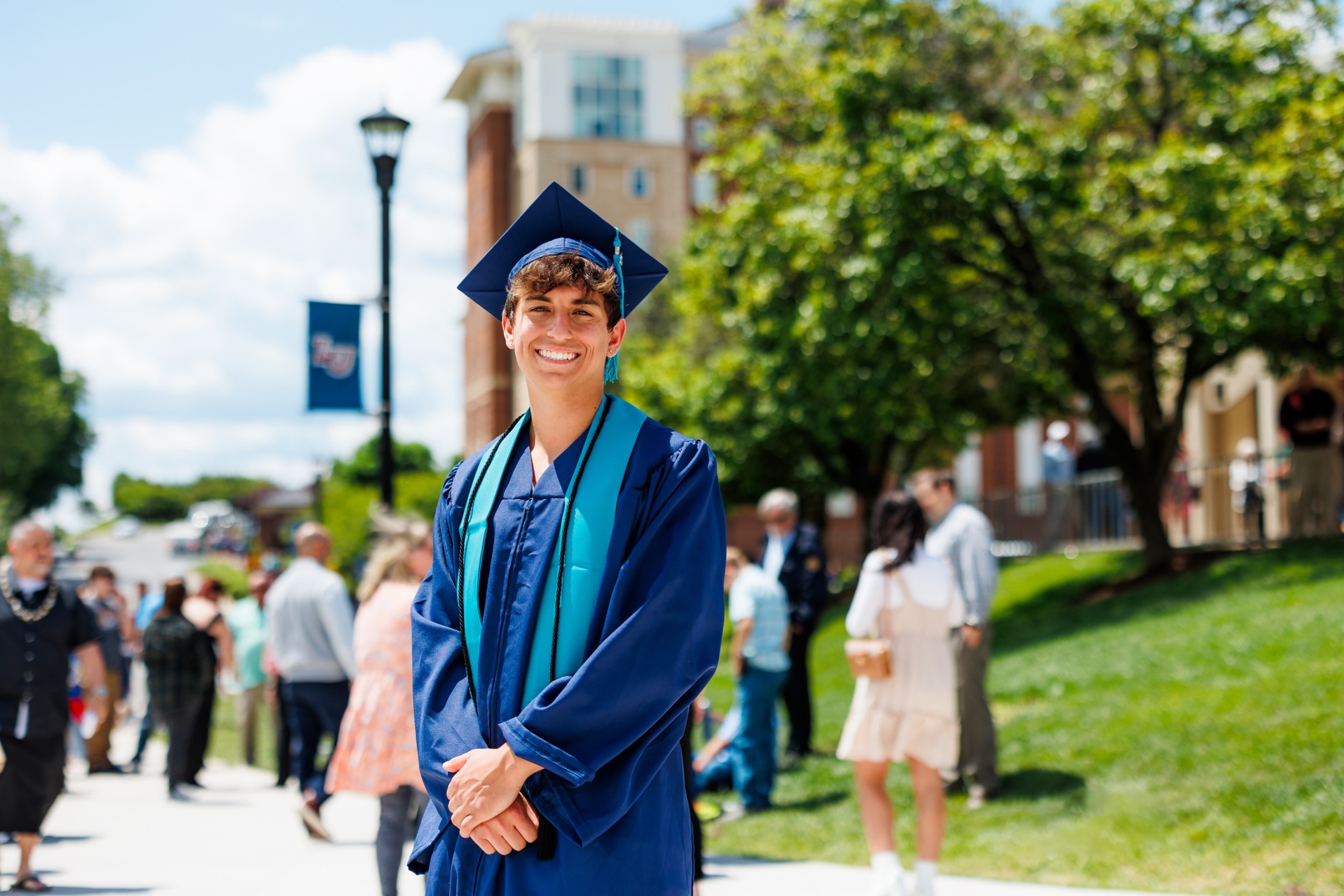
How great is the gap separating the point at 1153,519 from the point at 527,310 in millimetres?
16632

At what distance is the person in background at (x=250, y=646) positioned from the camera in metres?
15.1

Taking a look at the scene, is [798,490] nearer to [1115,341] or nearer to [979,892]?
[1115,341]

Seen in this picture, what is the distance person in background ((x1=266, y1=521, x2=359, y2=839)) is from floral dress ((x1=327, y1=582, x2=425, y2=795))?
210 cm

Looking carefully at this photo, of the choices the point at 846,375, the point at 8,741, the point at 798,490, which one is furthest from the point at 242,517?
the point at 8,741

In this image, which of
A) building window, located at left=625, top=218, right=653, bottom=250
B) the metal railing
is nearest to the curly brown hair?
the metal railing

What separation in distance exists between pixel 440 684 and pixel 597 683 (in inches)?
17.6

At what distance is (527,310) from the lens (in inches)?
133

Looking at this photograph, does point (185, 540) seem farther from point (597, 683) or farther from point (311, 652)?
point (597, 683)

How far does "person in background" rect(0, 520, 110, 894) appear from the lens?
8.14 metres

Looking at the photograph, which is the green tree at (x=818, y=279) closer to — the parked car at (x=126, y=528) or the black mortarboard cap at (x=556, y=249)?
the black mortarboard cap at (x=556, y=249)

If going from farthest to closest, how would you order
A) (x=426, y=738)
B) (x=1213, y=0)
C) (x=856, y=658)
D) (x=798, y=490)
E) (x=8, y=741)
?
(x=798, y=490) → (x=1213, y=0) → (x=8, y=741) → (x=856, y=658) → (x=426, y=738)

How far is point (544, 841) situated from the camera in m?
3.06

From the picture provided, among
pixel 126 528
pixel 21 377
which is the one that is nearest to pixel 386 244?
pixel 21 377

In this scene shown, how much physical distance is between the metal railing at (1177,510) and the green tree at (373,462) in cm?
11202
